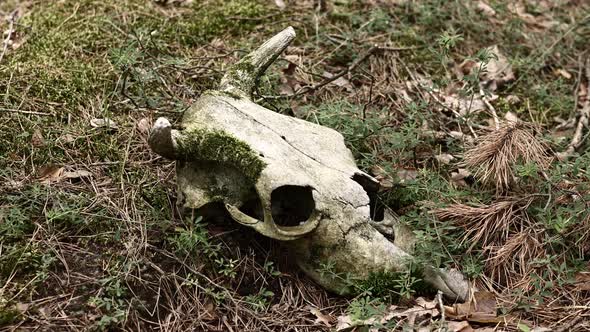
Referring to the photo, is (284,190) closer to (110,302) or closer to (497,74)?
(110,302)

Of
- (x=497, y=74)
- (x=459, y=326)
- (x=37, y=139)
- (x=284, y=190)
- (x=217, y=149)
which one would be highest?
(x=217, y=149)

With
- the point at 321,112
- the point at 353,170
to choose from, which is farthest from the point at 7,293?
the point at 321,112

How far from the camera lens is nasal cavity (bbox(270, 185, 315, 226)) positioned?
367 centimetres

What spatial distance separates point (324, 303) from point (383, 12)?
9.47 ft

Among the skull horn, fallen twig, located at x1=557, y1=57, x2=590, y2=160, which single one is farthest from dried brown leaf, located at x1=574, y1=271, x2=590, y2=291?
the skull horn

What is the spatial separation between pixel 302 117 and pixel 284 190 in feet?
3.54

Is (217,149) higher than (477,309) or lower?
higher

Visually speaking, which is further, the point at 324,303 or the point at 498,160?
the point at 498,160

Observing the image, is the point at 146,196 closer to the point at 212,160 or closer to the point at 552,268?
the point at 212,160

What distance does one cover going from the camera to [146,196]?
4.00 metres

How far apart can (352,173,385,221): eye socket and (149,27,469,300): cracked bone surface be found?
0.04ft

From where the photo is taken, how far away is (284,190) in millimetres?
3703

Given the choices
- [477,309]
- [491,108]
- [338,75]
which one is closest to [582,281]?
[477,309]

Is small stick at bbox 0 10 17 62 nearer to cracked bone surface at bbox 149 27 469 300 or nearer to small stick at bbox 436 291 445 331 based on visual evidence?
cracked bone surface at bbox 149 27 469 300
